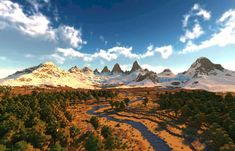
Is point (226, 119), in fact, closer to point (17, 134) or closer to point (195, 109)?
point (195, 109)

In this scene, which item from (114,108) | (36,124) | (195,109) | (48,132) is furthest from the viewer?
(114,108)

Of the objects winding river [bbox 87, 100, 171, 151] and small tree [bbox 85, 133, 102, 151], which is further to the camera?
winding river [bbox 87, 100, 171, 151]

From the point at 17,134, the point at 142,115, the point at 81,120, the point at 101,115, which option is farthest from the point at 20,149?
the point at 142,115

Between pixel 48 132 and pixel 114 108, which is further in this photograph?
pixel 114 108

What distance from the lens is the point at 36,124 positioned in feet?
324

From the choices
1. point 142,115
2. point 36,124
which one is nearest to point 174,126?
point 142,115

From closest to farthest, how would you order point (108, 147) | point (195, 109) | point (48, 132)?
1. point (108, 147)
2. point (48, 132)
3. point (195, 109)

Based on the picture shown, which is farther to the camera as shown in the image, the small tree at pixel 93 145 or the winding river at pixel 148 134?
the winding river at pixel 148 134

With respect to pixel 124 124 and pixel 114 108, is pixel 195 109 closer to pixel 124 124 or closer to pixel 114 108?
pixel 124 124

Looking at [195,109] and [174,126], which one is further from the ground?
[195,109]

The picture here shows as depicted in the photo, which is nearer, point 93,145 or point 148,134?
point 93,145

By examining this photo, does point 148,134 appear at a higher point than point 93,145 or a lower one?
lower

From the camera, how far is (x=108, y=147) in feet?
250

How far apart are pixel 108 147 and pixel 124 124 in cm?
4093
